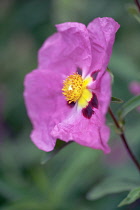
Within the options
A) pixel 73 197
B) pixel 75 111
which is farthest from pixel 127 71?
pixel 75 111

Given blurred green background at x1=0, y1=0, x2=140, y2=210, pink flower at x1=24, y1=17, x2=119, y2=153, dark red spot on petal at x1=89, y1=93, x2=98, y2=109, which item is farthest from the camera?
blurred green background at x1=0, y1=0, x2=140, y2=210

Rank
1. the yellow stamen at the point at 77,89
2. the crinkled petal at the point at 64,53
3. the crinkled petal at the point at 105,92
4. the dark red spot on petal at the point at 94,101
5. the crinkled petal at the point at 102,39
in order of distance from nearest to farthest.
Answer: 1. the crinkled petal at the point at 105,92
2. the crinkled petal at the point at 102,39
3. the dark red spot on petal at the point at 94,101
4. the crinkled petal at the point at 64,53
5. the yellow stamen at the point at 77,89

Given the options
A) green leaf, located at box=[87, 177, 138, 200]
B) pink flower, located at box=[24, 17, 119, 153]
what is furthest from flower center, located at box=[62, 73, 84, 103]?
green leaf, located at box=[87, 177, 138, 200]

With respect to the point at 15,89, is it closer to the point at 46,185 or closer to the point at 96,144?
the point at 46,185

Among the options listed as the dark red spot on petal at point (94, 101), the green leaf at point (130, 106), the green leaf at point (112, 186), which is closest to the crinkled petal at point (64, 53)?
the dark red spot on petal at point (94, 101)

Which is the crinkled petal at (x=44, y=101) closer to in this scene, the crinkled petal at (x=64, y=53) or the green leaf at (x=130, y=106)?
the crinkled petal at (x=64, y=53)

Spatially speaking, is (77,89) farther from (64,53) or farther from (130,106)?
(130,106)

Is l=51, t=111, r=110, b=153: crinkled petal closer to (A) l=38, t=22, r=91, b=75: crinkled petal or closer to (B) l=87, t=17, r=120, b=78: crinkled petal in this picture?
(B) l=87, t=17, r=120, b=78: crinkled petal

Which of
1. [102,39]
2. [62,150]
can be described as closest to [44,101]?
[102,39]
